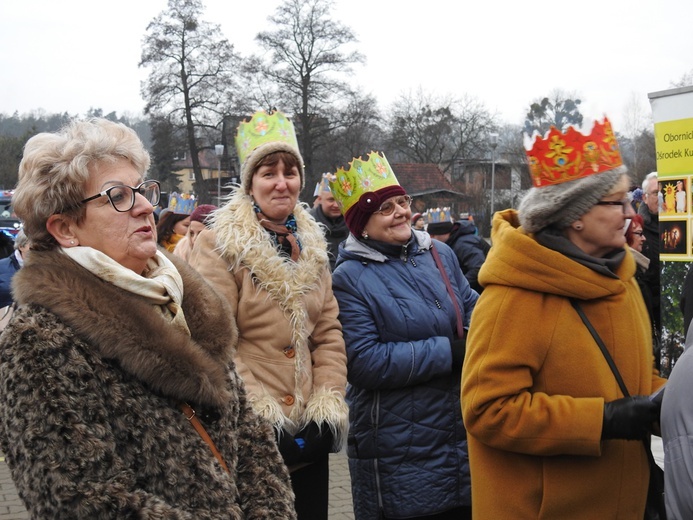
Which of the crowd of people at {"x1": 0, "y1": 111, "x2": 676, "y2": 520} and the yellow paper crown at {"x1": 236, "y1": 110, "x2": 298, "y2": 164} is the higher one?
the yellow paper crown at {"x1": 236, "y1": 110, "x2": 298, "y2": 164}

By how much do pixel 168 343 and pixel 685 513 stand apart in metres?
1.40

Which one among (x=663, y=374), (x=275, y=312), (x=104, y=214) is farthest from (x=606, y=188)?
(x=104, y=214)

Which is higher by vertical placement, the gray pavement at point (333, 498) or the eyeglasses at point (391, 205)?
the eyeglasses at point (391, 205)

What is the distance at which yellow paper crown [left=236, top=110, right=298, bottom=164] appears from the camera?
3957mm

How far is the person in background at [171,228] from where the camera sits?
25.1 ft

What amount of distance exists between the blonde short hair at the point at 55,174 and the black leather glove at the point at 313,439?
1503 mm

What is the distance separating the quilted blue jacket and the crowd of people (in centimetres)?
1

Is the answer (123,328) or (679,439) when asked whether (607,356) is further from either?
(123,328)

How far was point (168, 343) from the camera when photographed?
2.34 metres

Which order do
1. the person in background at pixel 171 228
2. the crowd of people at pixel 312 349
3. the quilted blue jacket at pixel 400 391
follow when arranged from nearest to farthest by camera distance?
the crowd of people at pixel 312 349
the quilted blue jacket at pixel 400 391
the person in background at pixel 171 228

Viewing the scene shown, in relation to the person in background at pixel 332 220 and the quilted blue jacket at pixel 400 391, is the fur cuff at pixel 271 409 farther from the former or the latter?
the person in background at pixel 332 220

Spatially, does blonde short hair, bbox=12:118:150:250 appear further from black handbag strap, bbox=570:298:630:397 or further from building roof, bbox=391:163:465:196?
building roof, bbox=391:163:465:196

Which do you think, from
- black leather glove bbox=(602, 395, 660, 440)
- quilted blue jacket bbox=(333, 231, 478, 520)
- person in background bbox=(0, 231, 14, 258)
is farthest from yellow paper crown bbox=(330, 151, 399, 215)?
person in background bbox=(0, 231, 14, 258)

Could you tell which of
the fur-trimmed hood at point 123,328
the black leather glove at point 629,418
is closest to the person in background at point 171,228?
the fur-trimmed hood at point 123,328
